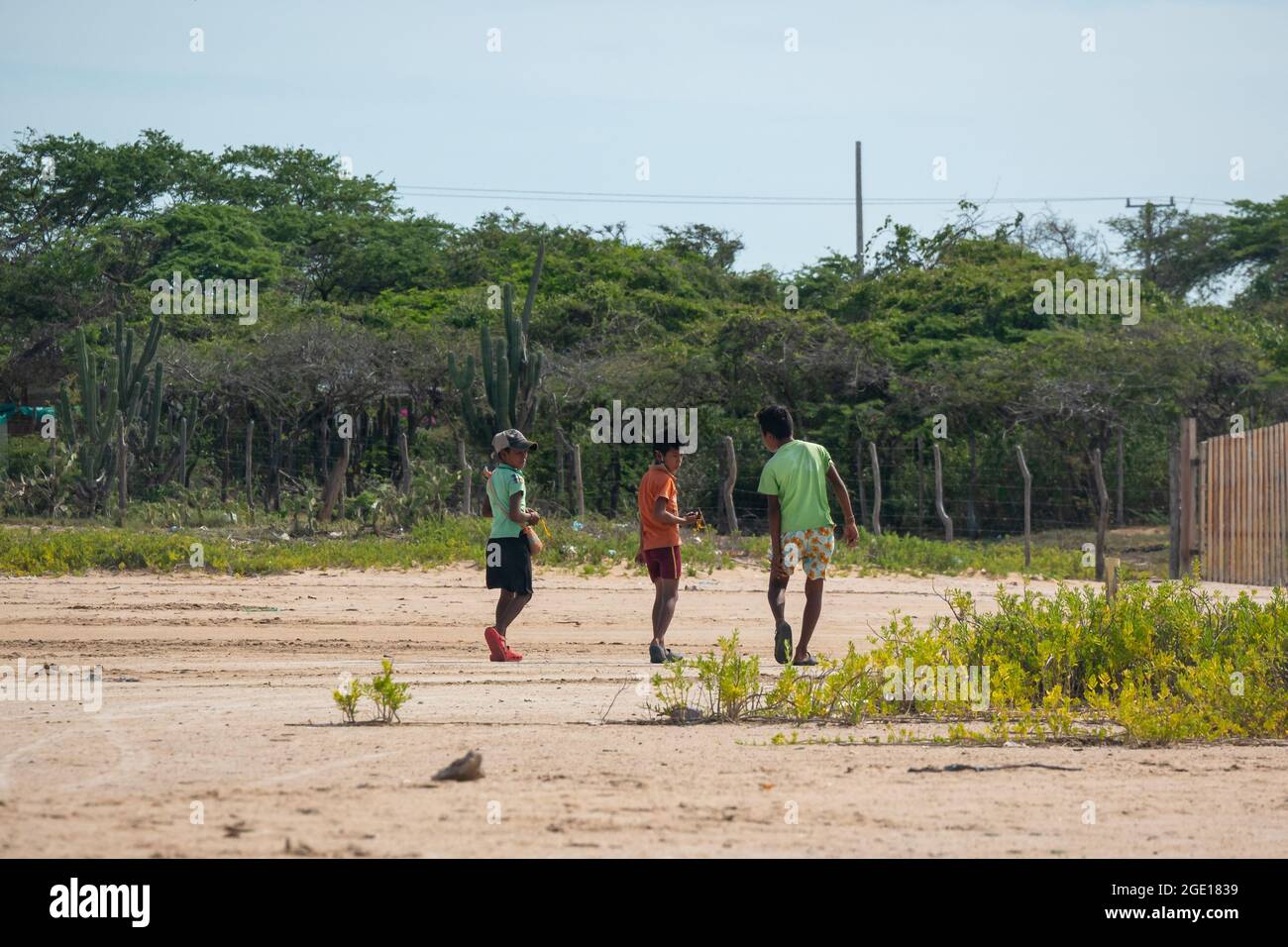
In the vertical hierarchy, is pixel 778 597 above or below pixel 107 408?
below

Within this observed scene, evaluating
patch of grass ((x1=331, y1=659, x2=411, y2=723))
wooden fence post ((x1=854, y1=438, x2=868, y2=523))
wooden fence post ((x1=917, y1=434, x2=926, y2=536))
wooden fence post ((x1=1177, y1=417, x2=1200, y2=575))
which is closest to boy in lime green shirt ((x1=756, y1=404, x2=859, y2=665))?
patch of grass ((x1=331, y1=659, x2=411, y2=723))

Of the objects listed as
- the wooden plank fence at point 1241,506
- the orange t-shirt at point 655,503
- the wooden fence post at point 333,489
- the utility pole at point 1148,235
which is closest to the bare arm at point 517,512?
the orange t-shirt at point 655,503

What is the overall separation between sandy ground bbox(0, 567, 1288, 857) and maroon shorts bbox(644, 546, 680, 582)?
2.07ft

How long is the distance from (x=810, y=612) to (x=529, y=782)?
12.5 ft

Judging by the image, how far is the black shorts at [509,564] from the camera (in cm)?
926

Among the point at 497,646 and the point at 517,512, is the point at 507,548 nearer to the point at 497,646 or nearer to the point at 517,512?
the point at 517,512

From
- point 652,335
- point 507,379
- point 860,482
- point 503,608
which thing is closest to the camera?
point 503,608

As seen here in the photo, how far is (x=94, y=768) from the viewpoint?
5.51 m

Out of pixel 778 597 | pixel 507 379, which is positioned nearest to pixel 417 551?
pixel 507 379

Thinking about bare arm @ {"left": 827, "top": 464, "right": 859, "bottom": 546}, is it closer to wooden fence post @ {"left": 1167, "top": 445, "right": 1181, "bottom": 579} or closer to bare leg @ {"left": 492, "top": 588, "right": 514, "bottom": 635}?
bare leg @ {"left": 492, "top": 588, "right": 514, "bottom": 635}

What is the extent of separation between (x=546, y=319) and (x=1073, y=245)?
65.8ft

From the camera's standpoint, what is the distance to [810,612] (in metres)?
8.87
